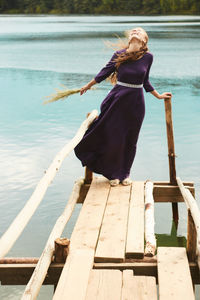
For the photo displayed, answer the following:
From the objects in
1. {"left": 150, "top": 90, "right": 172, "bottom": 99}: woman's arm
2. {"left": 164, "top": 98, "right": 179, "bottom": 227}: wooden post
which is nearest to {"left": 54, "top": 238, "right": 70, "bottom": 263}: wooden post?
{"left": 150, "top": 90, "right": 172, "bottom": 99}: woman's arm

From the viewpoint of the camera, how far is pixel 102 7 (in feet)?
334

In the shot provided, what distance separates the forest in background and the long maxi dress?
78969mm

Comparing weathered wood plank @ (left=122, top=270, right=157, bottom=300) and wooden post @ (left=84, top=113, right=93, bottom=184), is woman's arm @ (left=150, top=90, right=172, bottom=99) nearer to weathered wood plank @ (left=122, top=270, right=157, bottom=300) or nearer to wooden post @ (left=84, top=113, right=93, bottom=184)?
wooden post @ (left=84, top=113, right=93, bottom=184)

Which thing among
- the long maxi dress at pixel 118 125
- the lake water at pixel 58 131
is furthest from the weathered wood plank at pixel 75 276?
the long maxi dress at pixel 118 125

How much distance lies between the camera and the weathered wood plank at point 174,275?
3.33m

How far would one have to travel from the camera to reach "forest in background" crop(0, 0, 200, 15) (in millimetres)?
84938

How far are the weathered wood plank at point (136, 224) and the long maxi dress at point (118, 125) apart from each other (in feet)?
0.94

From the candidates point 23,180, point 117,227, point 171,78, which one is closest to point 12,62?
point 171,78

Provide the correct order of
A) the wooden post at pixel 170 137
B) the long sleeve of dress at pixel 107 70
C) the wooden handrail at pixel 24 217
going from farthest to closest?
the wooden post at pixel 170 137 < the long sleeve of dress at pixel 107 70 < the wooden handrail at pixel 24 217

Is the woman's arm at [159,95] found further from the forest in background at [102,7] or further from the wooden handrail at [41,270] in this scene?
the forest in background at [102,7]

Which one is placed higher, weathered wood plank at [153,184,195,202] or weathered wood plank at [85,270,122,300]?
weathered wood plank at [85,270,122,300]

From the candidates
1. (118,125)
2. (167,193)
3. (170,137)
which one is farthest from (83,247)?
(170,137)

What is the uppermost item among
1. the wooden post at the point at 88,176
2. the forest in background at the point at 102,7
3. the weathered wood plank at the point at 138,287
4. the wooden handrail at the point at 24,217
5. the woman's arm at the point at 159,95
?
the woman's arm at the point at 159,95

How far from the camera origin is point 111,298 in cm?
325
